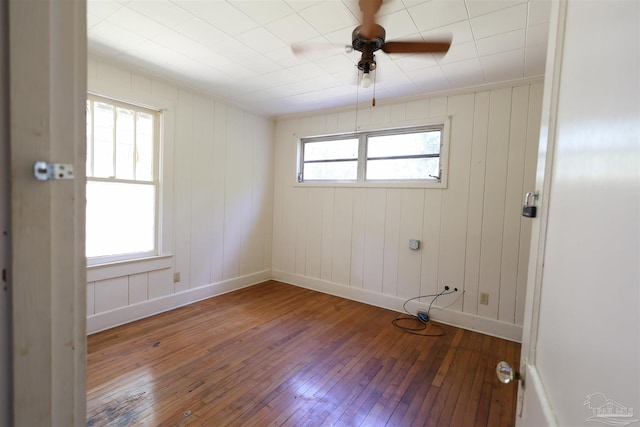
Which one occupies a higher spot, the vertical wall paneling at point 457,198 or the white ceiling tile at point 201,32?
the white ceiling tile at point 201,32

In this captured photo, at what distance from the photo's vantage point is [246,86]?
3.07 meters

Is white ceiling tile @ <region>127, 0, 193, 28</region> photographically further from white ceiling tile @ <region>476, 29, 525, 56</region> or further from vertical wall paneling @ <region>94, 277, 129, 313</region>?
vertical wall paneling @ <region>94, 277, 129, 313</region>

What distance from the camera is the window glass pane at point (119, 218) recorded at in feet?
8.47

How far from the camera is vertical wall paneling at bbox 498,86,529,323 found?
268 centimetres

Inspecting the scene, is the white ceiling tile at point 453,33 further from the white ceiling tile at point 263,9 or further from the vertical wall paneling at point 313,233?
Result: the vertical wall paneling at point 313,233

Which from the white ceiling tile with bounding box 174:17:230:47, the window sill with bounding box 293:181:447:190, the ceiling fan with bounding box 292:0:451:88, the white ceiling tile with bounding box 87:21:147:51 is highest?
the white ceiling tile with bounding box 174:17:230:47

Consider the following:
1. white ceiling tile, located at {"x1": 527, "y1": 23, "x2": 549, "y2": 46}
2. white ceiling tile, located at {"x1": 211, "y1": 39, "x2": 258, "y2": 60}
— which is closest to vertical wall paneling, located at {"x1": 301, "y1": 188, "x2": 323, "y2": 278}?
white ceiling tile, located at {"x1": 211, "y1": 39, "x2": 258, "y2": 60}

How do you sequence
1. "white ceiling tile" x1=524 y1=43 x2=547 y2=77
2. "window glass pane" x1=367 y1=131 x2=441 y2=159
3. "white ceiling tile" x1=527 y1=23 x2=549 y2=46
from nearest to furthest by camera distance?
"white ceiling tile" x1=527 y1=23 x2=549 y2=46 → "white ceiling tile" x1=524 y1=43 x2=547 y2=77 → "window glass pane" x1=367 y1=131 x2=441 y2=159

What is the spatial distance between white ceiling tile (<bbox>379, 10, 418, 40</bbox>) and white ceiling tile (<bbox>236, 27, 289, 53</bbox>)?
79 centimetres

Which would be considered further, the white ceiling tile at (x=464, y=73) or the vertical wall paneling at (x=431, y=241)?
the vertical wall paneling at (x=431, y=241)

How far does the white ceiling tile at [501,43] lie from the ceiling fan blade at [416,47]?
465 millimetres

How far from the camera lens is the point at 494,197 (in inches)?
111

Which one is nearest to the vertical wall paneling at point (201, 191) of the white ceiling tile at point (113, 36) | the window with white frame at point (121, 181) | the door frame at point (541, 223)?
the window with white frame at point (121, 181)

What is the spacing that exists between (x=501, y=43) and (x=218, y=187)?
10.5ft
